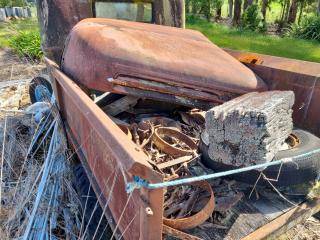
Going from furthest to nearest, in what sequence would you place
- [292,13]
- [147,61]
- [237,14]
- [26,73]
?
[237,14] → [292,13] → [26,73] → [147,61]

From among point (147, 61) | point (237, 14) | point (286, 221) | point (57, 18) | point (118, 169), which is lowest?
point (237, 14)

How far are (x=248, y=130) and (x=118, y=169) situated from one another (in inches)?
29.0

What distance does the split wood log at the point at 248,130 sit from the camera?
174 centimetres

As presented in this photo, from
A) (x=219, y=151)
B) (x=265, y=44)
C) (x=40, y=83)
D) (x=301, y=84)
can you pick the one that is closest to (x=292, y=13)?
(x=265, y=44)

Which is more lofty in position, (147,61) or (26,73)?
(147,61)

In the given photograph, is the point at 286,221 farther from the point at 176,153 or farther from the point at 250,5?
the point at 250,5

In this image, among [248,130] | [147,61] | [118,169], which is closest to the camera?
[118,169]

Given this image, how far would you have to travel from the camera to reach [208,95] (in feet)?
7.89

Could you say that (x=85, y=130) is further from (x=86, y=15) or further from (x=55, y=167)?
(x=86, y=15)

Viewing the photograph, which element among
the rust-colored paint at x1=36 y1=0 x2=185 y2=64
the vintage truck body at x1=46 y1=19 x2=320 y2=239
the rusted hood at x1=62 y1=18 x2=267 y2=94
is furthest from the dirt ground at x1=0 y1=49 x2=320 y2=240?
the rust-colored paint at x1=36 y1=0 x2=185 y2=64

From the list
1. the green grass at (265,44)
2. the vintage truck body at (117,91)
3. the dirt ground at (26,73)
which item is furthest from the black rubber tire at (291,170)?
the green grass at (265,44)

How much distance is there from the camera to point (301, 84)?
7.89ft

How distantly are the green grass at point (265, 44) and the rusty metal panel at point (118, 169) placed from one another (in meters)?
7.41

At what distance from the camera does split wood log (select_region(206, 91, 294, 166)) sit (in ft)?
5.71
